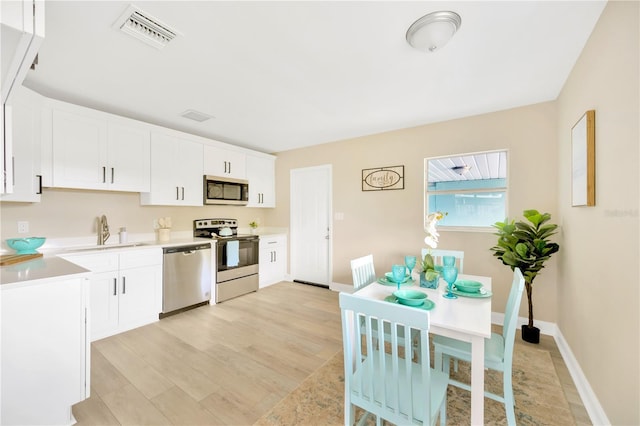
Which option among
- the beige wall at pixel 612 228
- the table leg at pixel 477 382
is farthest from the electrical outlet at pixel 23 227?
the beige wall at pixel 612 228

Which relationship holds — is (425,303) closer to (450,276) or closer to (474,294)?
(450,276)

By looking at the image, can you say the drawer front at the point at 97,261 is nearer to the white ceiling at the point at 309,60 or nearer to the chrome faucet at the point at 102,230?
the chrome faucet at the point at 102,230

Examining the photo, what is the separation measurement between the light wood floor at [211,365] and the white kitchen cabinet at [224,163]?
6.78 ft

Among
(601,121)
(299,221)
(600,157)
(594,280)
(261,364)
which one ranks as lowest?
(261,364)

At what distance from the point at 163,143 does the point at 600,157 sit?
14.1ft

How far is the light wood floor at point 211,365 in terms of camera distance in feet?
5.68

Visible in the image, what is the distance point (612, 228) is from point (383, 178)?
2571mm

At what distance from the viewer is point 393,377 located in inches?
47.8

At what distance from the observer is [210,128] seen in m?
3.71

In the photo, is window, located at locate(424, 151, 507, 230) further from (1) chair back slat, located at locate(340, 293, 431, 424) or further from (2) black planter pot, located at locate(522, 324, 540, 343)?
(1) chair back slat, located at locate(340, 293, 431, 424)

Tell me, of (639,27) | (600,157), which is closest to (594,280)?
(600,157)

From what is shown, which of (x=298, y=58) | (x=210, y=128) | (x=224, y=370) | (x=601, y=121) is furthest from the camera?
(x=210, y=128)

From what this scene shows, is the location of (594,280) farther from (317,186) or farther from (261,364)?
(317,186)

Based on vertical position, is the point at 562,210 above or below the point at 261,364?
above
